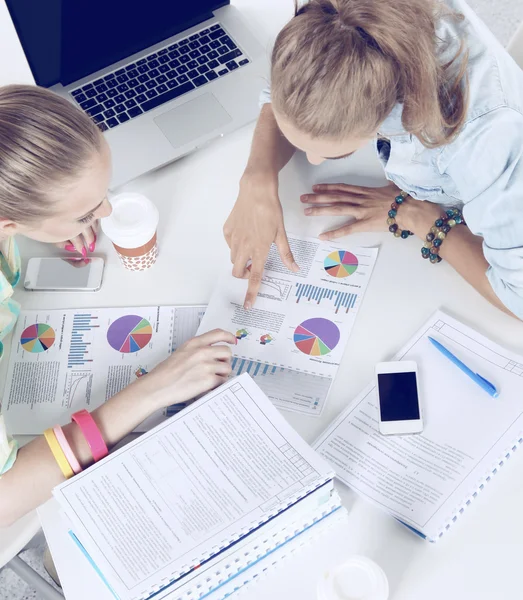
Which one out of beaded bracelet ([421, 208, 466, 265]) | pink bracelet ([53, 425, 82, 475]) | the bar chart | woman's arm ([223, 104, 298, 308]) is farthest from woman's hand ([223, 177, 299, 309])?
pink bracelet ([53, 425, 82, 475])

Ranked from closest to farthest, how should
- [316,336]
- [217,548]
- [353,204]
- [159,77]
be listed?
1. [217,548]
2. [316,336]
3. [353,204]
4. [159,77]

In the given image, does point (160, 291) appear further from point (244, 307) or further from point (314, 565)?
point (314, 565)

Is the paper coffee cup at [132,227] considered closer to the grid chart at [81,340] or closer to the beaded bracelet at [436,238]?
the grid chart at [81,340]

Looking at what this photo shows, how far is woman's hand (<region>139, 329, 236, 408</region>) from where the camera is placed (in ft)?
3.00

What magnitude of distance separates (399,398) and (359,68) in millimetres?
424

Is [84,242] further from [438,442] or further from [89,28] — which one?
[438,442]

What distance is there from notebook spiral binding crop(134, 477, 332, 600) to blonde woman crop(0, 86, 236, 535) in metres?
0.20

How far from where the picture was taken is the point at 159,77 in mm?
1236

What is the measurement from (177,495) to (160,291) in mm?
361

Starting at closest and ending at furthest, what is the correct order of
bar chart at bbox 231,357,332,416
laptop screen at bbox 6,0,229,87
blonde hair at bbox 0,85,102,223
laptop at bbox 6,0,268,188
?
blonde hair at bbox 0,85,102,223 < bar chart at bbox 231,357,332,416 < laptop screen at bbox 6,0,229,87 < laptop at bbox 6,0,268,188

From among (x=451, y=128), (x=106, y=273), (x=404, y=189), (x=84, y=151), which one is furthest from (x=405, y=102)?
(x=106, y=273)

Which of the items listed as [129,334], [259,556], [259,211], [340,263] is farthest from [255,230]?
[259,556]

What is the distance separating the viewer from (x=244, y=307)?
1.02 metres

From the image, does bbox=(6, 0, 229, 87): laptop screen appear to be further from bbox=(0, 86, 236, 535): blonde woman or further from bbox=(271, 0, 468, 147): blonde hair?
bbox=(271, 0, 468, 147): blonde hair
